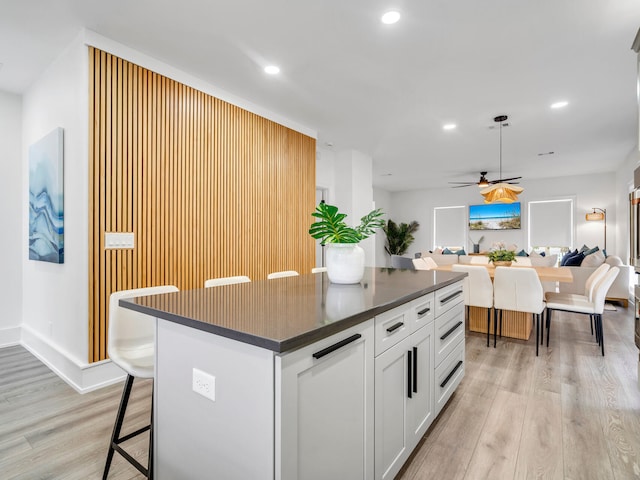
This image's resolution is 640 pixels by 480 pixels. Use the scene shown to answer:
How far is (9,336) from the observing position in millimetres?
3529

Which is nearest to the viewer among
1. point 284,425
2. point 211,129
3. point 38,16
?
point 284,425

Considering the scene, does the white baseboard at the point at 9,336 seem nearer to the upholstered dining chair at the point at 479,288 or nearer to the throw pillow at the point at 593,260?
the upholstered dining chair at the point at 479,288

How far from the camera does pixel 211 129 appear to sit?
3.40 meters

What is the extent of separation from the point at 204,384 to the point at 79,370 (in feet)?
6.86

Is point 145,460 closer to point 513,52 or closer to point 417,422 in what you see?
point 417,422

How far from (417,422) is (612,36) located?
3.14 m

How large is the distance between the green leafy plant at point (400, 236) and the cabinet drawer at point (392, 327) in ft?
29.9

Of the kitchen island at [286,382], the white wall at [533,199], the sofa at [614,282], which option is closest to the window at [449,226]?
the white wall at [533,199]

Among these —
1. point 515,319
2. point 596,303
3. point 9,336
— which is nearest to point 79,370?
point 9,336

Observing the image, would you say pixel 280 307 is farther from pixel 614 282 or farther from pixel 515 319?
pixel 614 282

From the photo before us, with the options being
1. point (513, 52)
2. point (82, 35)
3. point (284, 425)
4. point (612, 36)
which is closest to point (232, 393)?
point (284, 425)

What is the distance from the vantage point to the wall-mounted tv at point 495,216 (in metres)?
8.95

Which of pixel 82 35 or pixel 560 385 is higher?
pixel 82 35

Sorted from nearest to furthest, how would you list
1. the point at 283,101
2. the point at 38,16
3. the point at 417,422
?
the point at 417,422
the point at 38,16
the point at 283,101
